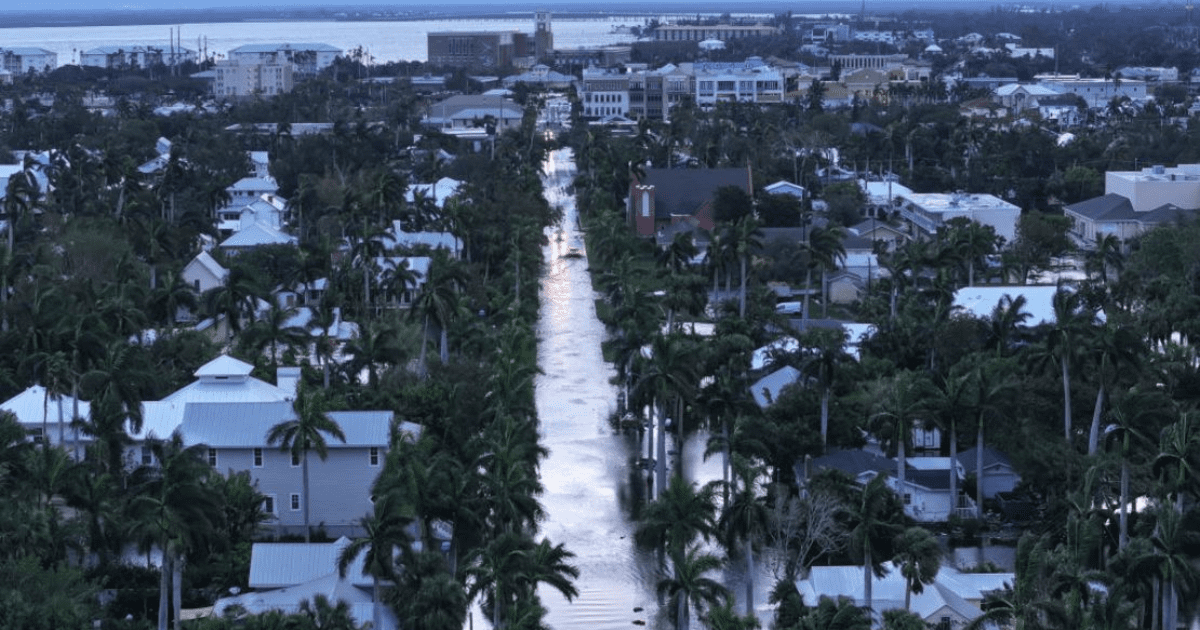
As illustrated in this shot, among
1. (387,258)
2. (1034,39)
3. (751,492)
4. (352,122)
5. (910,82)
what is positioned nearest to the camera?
(751,492)

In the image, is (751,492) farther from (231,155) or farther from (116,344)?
(231,155)

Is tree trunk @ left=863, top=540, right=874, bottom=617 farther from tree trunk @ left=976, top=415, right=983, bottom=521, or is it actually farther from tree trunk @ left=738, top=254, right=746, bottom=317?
tree trunk @ left=738, top=254, right=746, bottom=317

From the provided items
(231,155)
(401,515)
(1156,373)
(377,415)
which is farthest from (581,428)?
(231,155)

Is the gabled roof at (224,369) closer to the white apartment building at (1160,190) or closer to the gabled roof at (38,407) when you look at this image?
the gabled roof at (38,407)

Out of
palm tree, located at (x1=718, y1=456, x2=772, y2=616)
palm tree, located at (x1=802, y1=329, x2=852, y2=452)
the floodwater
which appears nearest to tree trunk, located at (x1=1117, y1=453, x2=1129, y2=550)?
palm tree, located at (x1=718, y1=456, x2=772, y2=616)

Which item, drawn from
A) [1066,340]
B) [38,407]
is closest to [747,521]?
[1066,340]
